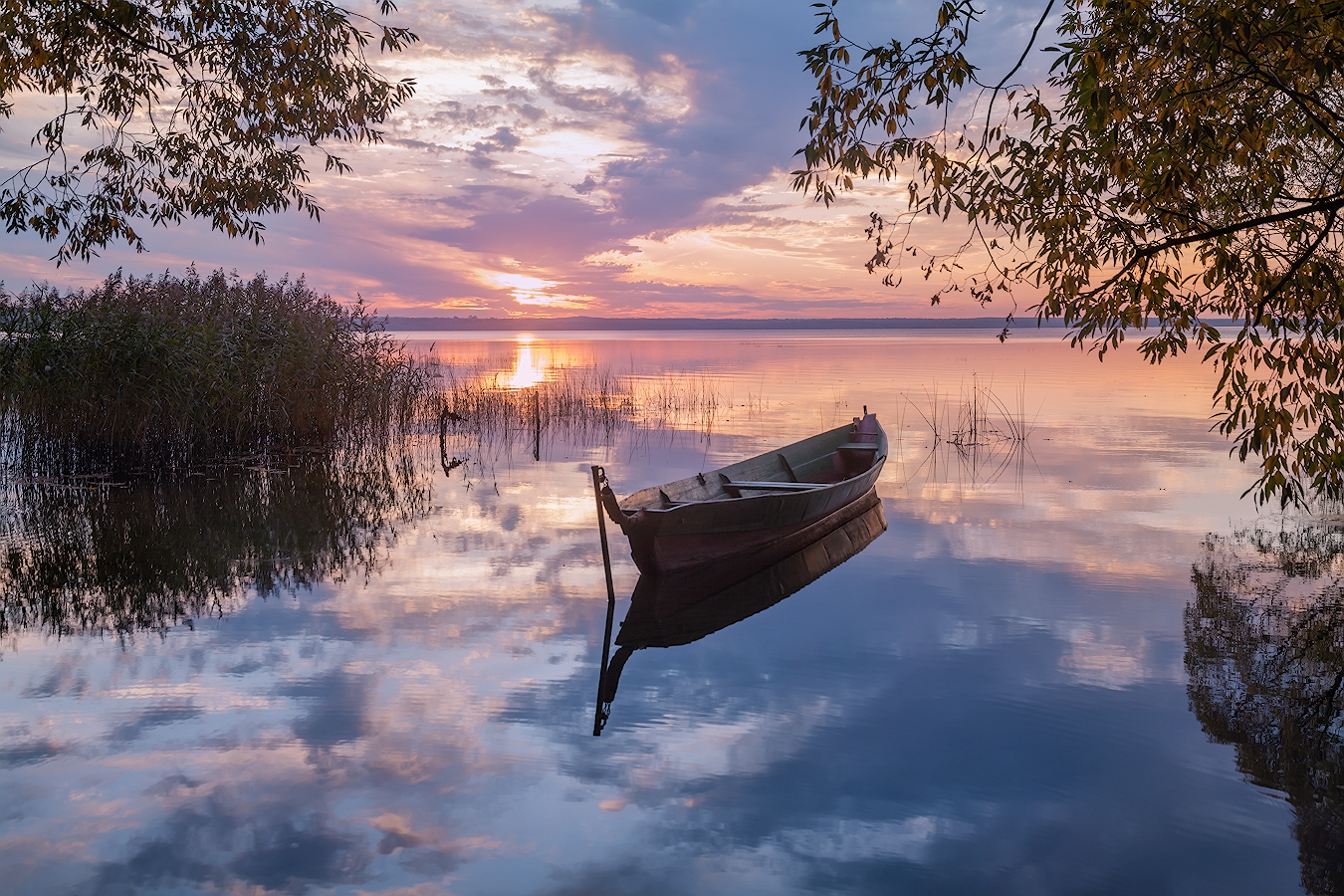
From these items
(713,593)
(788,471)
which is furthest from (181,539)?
(788,471)

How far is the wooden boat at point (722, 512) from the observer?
8867 millimetres

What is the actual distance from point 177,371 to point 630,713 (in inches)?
462

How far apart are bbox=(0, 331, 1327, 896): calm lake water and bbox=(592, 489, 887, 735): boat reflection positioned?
0.19m

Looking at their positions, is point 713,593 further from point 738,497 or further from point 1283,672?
point 1283,672

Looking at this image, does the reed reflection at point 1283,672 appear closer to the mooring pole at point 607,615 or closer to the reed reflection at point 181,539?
the mooring pole at point 607,615

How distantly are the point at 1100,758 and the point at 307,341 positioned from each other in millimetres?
15860

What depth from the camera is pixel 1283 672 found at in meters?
7.00

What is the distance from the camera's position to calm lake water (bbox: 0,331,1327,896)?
4688mm

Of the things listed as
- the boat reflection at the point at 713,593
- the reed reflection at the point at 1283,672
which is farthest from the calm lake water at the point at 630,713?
the boat reflection at the point at 713,593

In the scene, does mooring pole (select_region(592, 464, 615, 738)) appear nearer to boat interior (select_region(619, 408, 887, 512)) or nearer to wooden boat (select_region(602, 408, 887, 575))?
wooden boat (select_region(602, 408, 887, 575))

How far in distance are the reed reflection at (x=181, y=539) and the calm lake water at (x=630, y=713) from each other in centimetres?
7

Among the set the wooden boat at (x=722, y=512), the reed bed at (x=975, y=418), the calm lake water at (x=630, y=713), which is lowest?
the calm lake water at (x=630, y=713)

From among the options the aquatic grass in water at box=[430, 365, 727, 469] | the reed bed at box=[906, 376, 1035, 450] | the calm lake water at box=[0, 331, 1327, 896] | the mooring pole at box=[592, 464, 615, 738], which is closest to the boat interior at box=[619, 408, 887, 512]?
the mooring pole at box=[592, 464, 615, 738]

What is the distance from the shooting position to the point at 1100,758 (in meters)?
5.84
